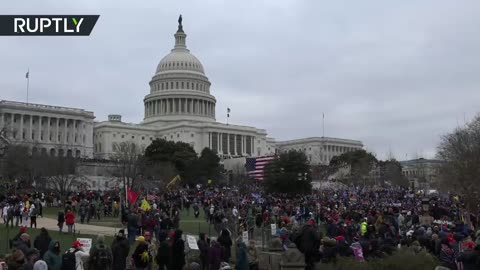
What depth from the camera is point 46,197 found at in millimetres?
46188

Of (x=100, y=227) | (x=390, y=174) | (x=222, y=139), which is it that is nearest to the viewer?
(x=100, y=227)

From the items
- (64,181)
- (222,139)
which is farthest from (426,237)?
(222,139)

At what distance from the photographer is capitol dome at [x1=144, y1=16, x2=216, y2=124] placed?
149262mm

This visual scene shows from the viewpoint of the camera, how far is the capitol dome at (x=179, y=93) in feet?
490

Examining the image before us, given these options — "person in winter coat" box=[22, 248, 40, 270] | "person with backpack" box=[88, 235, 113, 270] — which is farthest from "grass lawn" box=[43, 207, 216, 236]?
"person in winter coat" box=[22, 248, 40, 270]

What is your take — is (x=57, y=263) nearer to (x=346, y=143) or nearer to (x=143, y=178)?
(x=143, y=178)

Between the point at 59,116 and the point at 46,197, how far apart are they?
80554 millimetres

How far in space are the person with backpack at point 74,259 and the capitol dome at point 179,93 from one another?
13438 centimetres

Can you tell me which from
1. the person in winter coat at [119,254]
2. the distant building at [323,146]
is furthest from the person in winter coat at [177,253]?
the distant building at [323,146]

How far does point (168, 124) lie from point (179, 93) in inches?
314

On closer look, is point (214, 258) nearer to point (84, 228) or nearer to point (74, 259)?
point (74, 259)

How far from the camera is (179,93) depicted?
14775 cm

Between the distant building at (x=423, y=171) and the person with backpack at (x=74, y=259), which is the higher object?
the distant building at (x=423, y=171)

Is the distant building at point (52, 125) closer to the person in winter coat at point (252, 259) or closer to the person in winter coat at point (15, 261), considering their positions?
the person in winter coat at point (252, 259)
